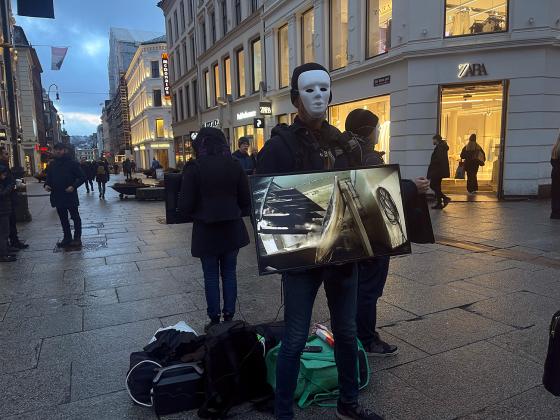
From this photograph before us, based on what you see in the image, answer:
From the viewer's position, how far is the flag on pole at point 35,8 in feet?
34.0

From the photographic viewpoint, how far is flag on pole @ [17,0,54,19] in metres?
10.4

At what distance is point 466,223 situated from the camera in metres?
8.98

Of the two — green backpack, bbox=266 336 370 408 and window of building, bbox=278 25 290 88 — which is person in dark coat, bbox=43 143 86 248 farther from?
window of building, bbox=278 25 290 88

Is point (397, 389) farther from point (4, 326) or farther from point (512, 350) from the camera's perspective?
point (4, 326)

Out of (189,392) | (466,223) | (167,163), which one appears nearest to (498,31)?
(466,223)

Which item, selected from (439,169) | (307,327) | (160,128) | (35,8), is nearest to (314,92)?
(307,327)

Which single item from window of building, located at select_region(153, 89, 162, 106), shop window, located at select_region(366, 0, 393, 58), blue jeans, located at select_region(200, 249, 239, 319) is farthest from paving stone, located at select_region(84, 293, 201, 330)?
window of building, located at select_region(153, 89, 162, 106)

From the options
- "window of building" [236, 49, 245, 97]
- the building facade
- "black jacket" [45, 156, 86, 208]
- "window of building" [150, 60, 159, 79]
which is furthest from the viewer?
"window of building" [150, 60, 159, 79]

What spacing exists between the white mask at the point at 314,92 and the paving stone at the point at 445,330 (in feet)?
7.32

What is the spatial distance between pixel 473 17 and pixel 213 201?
38.7 feet

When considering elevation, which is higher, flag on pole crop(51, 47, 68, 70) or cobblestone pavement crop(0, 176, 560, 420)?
flag on pole crop(51, 47, 68, 70)

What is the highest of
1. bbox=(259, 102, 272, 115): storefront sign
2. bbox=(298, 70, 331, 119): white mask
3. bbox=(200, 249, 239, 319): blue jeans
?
bbox=(259, 102, 272, 115): storefront sign

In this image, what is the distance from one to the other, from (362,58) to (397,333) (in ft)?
41.0

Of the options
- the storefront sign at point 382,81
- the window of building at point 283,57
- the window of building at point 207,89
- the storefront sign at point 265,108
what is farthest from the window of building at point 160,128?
the storefront sign at point 382,81
